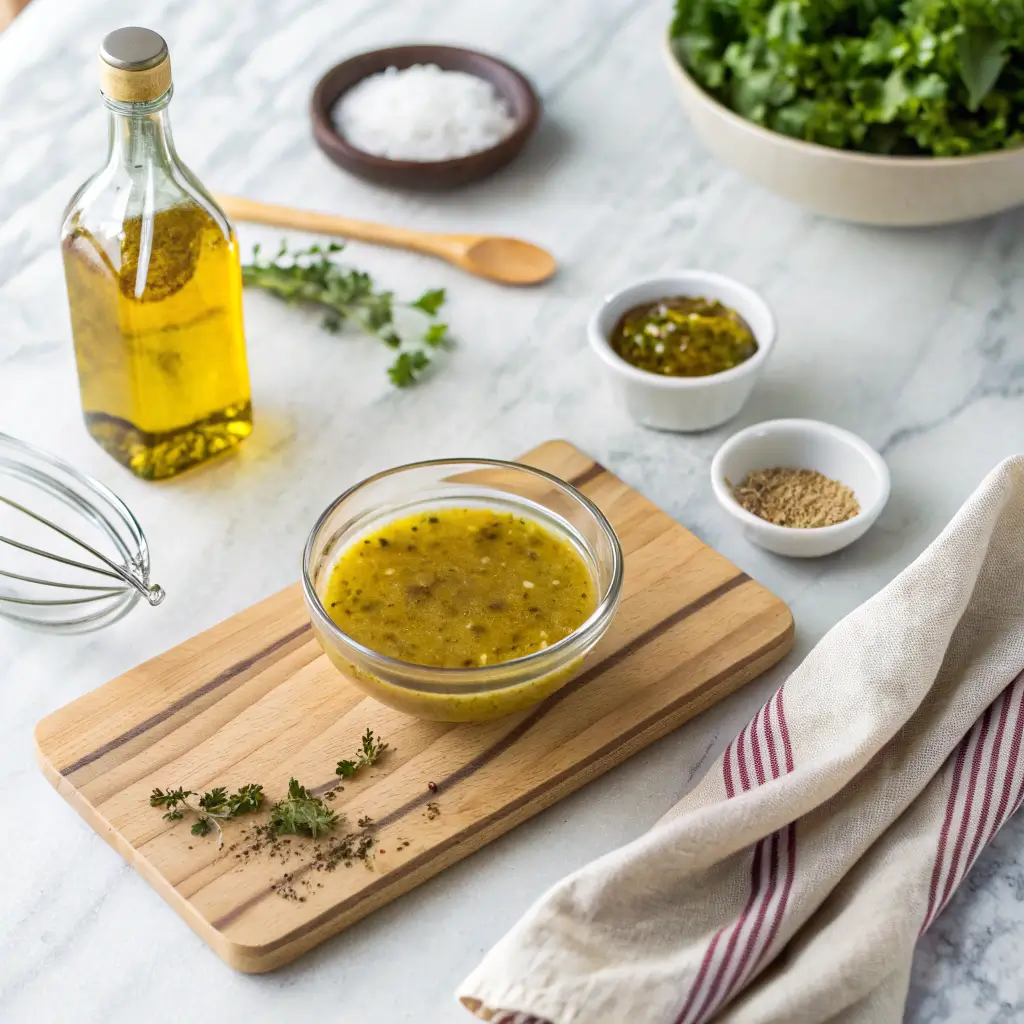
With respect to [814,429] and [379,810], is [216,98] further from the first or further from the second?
[379,810]

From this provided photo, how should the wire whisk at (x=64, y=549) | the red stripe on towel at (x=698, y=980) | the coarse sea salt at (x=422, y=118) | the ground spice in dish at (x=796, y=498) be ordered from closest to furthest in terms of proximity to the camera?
the red stripe on towel at (x=698, y=980) < the wire whisk at (x=64, y=549) < the ground spice in dish at (x=796, y=498) < the coarse sea salt at (x=422, y=118)

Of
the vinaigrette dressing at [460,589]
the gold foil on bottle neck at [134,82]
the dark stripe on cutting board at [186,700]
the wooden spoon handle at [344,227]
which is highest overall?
the gold foil on bottle neck at [134,82]

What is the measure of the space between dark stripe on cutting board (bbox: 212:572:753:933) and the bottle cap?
2.30 ft

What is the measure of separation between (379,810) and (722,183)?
4.12ft

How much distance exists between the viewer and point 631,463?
1.75 metres

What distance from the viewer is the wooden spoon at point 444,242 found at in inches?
79.0

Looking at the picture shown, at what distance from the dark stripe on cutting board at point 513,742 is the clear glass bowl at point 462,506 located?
5 cm

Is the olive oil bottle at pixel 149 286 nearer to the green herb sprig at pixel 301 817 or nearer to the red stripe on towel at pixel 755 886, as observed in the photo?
the green herb sprig at pixel 301 817

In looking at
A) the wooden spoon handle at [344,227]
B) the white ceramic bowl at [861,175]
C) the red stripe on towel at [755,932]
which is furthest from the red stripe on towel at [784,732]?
the wooden spoon handle at [344,227]

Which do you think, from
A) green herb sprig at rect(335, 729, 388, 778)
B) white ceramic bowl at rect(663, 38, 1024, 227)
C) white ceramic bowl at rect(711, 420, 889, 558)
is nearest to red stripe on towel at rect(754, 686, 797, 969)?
white ceramic bowl at rect(711, 420, 889, 558)

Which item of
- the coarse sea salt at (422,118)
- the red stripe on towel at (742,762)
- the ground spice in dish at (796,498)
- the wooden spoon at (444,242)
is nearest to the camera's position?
the red stripe on towel at (742,762)

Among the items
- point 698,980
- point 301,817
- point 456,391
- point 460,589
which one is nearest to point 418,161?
point 456,391

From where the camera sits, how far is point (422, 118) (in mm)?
2121

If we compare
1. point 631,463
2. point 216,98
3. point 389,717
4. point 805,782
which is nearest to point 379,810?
point 389,717
